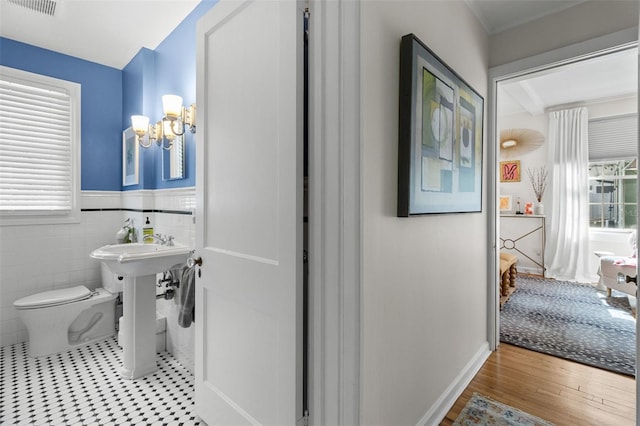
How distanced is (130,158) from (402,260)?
9.29 ft

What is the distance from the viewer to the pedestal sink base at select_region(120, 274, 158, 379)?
207 centimetres

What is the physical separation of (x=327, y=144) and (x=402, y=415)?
1.23 m

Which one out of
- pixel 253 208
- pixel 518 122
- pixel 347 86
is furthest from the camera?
pixel 518 122

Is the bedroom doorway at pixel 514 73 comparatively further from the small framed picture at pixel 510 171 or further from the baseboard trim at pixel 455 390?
the small framed picture at pixel 510 171

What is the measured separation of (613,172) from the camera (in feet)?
14.9

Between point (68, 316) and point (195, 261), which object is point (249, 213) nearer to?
point (195, 261)

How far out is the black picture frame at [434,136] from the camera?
130 cm

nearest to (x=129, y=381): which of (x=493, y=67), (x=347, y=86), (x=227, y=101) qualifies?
(x=227, y=101)

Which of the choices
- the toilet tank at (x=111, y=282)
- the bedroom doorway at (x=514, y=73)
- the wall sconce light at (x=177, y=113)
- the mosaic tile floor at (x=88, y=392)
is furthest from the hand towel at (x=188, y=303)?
the bedroom doorway at (x=514, y=73)

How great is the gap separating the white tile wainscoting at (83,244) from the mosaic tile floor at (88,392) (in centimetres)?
25

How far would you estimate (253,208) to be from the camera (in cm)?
133

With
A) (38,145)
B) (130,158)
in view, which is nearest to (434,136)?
(130,158)

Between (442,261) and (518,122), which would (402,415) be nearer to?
(442,261)

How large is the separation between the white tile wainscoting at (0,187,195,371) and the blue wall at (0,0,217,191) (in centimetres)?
15
